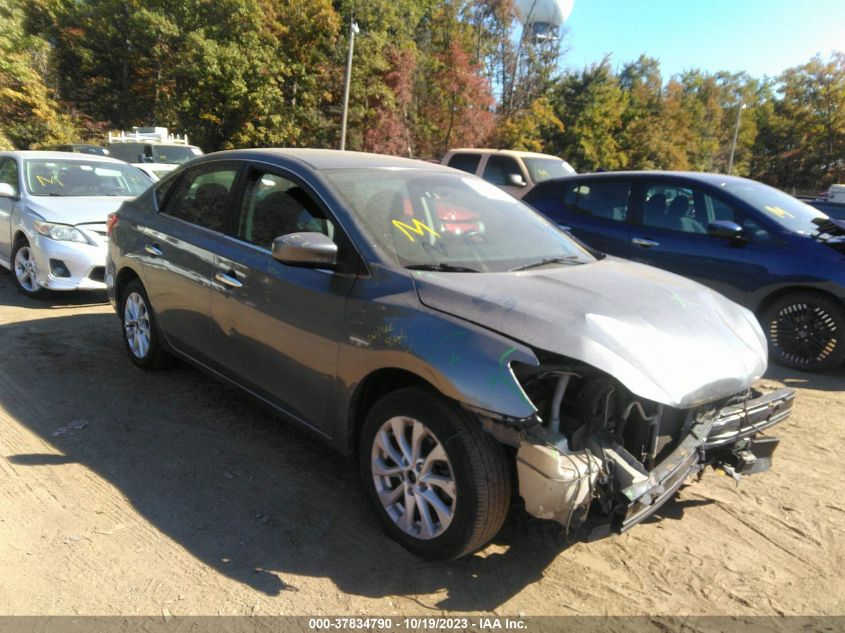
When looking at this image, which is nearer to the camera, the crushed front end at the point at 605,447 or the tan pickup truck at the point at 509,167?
the crushed front end at the point at 605,447

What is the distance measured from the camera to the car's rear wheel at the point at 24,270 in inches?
277

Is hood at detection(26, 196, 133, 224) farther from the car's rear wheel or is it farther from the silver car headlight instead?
the car's rear wheel

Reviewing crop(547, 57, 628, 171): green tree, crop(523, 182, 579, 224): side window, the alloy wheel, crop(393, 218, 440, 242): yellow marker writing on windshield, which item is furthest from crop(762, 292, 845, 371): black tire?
crop(547, 57, 628, 171): green tree

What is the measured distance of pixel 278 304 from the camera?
3.42 meters

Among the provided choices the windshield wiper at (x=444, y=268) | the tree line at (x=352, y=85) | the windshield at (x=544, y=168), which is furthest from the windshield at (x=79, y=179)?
the tree line at (x=352, y=85)

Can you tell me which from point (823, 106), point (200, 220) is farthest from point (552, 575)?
point (823, 106)

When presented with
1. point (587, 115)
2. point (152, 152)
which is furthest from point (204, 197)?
point (587, 115)

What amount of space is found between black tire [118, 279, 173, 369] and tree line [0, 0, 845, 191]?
24.7 m

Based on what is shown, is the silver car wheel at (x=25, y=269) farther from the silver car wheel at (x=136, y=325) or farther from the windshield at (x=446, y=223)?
the windshield at (x=446, y=223)

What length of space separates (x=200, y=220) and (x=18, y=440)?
1.72 meters

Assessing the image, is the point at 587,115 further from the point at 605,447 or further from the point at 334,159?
the point at 605,447

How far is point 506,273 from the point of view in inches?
125

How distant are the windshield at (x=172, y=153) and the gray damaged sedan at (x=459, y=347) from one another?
15248 mm

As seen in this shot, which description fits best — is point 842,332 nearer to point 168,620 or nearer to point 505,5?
point 168,620
